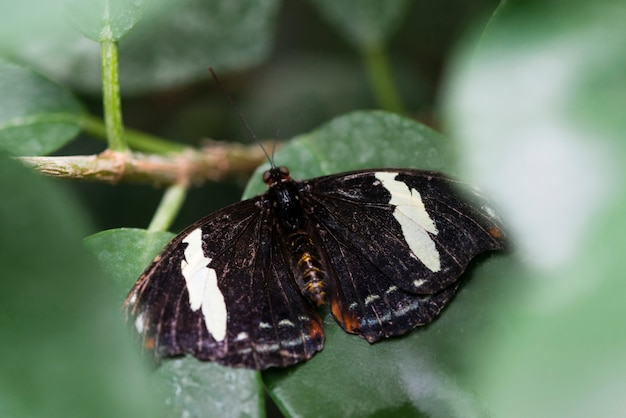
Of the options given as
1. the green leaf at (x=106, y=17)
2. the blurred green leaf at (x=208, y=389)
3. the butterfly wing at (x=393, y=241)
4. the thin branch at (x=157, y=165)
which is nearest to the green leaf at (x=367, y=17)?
the thin branch at (x=157, y=165)

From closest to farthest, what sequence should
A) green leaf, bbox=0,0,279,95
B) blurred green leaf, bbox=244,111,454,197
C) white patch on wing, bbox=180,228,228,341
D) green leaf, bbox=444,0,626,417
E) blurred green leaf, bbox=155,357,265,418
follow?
green leaf, bbox=444,0,626,417 < blurred green leaf, bbox=155,357,265,418 < white patch on wing, bbox=180,228,228,341 < blurred green leaf, bbox=244,111,454,197 < green leaf, bbox=0,0,279,95

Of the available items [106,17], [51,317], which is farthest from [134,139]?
[51,317]

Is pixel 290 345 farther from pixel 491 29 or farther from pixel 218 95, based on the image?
pixel 218 95

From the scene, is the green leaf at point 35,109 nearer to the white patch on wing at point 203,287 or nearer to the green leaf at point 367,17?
the white patch on wing at point 203,287

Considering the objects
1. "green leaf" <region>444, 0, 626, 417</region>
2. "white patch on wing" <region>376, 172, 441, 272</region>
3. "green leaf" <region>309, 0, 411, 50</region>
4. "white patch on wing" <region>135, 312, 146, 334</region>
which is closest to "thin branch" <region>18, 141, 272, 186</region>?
"white patch on wing" <region>135, 312, 146, 334</region>

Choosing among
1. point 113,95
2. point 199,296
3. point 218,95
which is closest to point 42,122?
point 113,95

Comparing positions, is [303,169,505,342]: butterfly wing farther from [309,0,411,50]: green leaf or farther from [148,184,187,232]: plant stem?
[309,0,411,50]: green leaf

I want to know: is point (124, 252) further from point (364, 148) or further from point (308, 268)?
point (364, 148)
